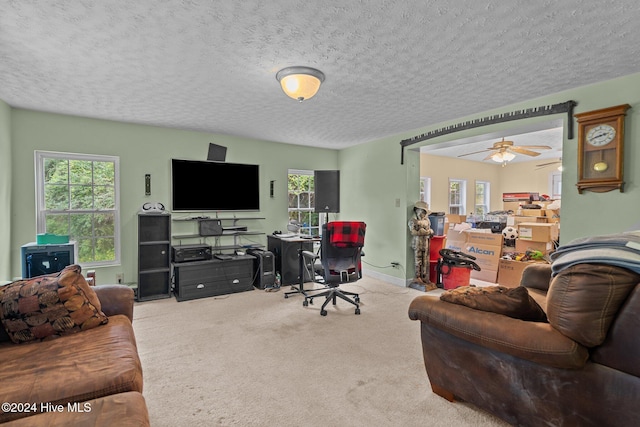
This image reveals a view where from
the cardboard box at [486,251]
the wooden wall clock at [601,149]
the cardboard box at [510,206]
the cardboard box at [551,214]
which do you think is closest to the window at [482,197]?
the cardboard box at [510,206]

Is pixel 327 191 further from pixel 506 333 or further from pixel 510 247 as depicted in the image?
pixel 506 333

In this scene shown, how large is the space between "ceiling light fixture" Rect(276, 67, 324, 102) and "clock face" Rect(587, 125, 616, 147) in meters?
2.43

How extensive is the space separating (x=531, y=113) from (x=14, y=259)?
5.82 m

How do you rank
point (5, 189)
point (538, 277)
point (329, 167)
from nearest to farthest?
point (538, 277)
point (5, 189)
point (329, 167)

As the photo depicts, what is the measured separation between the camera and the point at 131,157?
4219 mm

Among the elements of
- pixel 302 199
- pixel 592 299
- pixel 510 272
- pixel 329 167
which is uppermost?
pixel 329 167

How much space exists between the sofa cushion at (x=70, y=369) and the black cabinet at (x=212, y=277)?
7.40 ft

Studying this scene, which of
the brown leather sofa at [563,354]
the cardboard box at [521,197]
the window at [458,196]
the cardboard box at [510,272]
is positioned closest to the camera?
the brown leather sofa at [563,354]

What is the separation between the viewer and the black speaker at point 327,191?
17.0 ft

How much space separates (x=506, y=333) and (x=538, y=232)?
4114 mm

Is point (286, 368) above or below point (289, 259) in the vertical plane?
below

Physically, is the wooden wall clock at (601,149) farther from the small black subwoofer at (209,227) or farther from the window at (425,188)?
the window at (425,188)

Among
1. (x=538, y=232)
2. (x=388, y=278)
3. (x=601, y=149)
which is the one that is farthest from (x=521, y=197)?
(x=601, y=149)

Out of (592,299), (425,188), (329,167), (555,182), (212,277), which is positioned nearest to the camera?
(592,299)
